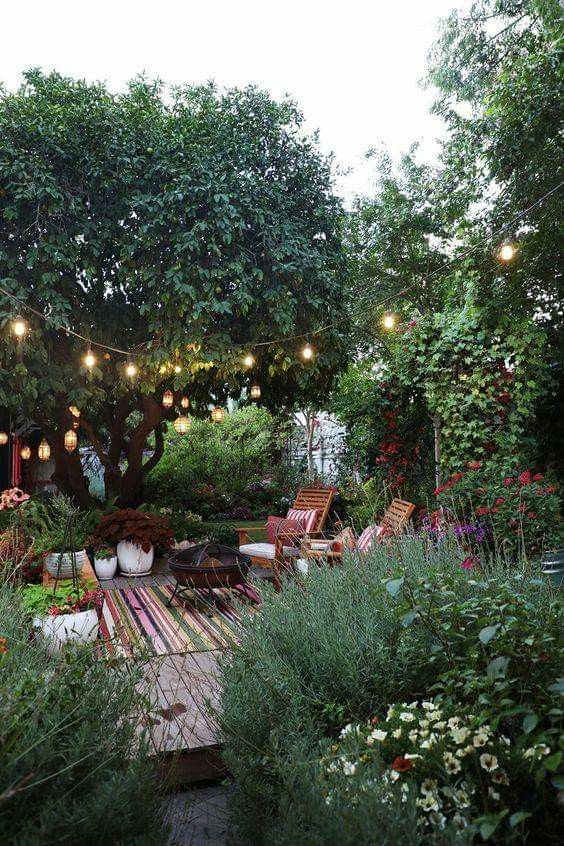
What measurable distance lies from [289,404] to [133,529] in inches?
131

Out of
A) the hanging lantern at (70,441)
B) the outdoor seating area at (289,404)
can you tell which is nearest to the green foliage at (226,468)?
the outdoor seating area at (289,404)

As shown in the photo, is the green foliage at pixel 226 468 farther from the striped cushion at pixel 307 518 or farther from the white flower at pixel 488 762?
the white flower at pixel 488 762

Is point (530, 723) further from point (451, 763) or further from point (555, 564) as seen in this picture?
point (555, 564)

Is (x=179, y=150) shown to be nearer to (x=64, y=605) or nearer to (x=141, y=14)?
(x=141, y=14)

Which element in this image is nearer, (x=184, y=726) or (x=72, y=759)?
(x=72, y=759)

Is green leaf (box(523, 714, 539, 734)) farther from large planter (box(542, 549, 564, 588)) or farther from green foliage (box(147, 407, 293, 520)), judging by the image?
green foliage (box(147, 407, 293, 520))

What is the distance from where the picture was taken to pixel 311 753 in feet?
5.23

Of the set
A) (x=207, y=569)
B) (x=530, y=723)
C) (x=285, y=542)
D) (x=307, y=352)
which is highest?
(x=307, y=352)

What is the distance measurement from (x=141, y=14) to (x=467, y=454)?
725 cm

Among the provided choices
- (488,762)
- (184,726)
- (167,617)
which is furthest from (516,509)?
(488,762)

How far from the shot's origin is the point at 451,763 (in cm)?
135

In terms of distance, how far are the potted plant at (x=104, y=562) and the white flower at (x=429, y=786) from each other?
6022 mm

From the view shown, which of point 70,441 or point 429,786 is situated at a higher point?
point 70,441

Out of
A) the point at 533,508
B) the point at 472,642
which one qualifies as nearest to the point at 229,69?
the point at 533,508
